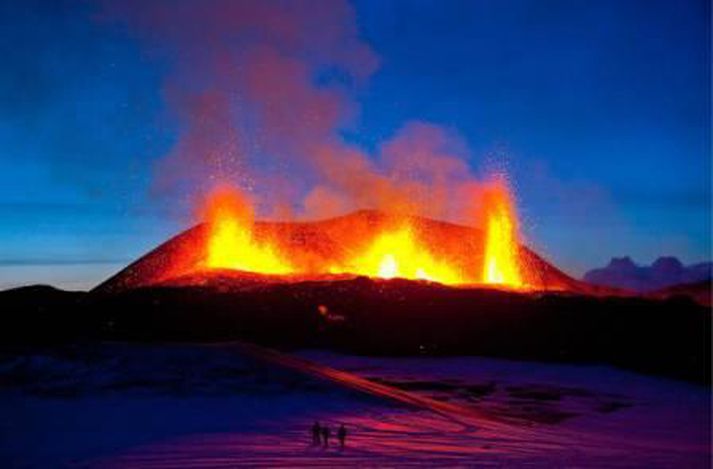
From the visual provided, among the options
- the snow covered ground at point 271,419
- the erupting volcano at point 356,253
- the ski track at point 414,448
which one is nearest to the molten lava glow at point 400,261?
the erupting volcano at point 356,253

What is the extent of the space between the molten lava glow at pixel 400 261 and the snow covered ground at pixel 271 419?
129 ft

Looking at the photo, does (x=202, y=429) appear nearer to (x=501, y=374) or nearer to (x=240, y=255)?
(x=501, y=374)

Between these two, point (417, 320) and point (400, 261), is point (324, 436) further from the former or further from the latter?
point (400, 261)

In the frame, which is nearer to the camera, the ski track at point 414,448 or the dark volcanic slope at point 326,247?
the ski track at point 414,448

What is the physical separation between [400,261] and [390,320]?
88.0 feet

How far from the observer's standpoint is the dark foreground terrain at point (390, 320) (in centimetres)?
4741

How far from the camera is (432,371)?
41.7 meters

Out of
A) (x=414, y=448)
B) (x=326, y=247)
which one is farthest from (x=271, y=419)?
(x=326, y=247)

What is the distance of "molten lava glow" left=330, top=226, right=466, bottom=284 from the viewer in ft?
241

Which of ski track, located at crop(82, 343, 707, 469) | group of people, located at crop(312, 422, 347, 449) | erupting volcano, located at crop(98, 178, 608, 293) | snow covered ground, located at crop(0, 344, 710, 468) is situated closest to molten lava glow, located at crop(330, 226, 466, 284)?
erupting volcano, located at crop(98, 178, 608, 293)

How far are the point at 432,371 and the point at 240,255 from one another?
36424 millimetres

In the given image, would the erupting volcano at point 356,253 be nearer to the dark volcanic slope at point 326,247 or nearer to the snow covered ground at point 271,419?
the dark volcanic slope at point 326,247

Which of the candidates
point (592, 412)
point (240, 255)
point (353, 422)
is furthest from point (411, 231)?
point (353, 422)

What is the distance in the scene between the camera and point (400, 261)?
77.6 metres
